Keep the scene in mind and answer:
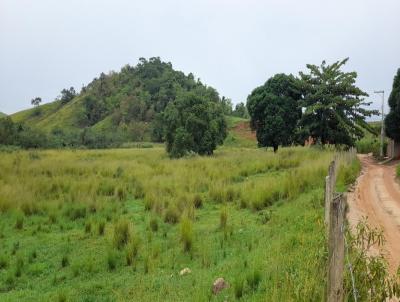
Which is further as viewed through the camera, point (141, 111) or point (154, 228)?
A: point (141, 111)

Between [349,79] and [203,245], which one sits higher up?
[349,79]

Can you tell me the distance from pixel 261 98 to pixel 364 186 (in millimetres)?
15588

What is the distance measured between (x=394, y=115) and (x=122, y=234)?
29.7 meters

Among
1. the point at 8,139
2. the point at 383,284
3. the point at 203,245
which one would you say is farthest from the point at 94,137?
the point at 383,284

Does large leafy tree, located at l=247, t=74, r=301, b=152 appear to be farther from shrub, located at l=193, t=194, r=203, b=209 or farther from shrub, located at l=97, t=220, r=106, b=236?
shrub, located at l=97, t=220, r=106, b=236

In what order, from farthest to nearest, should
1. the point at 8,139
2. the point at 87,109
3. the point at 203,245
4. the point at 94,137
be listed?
the point at 87,109 → the point at 94,137 → the point at 8,139 → the point at 203,245

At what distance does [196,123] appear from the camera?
32.1m

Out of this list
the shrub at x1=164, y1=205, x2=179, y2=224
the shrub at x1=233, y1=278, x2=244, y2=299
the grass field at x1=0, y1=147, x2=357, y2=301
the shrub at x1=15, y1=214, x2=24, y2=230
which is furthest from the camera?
the shrub at x1=164, y1=205, x2=179, y2=224

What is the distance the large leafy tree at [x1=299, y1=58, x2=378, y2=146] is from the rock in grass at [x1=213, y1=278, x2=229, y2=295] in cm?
2212

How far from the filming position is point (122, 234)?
30.0 feet

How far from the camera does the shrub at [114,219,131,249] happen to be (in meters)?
8.90

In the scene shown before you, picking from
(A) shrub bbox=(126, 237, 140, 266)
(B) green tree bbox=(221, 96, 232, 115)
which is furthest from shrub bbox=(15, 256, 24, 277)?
(B) green tree bbox=(221, 96, 232, 115)

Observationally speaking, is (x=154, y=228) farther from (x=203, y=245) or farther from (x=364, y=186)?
(x=364, y=186)

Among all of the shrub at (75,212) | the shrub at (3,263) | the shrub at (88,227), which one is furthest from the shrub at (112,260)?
the shrub at (75,212)
